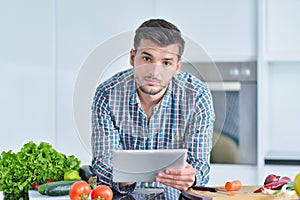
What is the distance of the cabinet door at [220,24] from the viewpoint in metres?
3.38

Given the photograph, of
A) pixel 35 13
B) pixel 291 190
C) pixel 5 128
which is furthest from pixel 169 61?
pixel 35 13

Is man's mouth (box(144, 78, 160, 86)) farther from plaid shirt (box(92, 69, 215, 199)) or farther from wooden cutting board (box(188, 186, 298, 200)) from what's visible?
wooden cutting board (box(188, 186, 298, 200))

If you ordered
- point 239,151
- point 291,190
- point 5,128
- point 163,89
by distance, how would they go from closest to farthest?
1. point 291,190
2. point 163,89
3. point 5,128
4. point 239,151

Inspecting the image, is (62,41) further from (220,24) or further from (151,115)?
(151,115)

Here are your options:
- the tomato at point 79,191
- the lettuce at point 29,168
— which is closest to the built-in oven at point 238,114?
the lettuce at point 29,168

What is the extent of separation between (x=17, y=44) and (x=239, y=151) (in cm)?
148

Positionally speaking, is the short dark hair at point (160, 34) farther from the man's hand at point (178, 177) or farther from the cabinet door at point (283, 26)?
the cabinet door at point (283, 26)

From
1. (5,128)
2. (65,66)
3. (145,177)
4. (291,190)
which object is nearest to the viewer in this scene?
(291,190)

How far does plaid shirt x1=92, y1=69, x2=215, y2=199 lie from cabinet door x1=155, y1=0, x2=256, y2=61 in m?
1.36

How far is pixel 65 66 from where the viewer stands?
12.1ft

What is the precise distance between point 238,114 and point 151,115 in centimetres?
147

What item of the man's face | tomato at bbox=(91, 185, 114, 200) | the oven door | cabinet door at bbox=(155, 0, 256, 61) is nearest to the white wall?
cabinet door at bbox=(155, 0, 256, 61)

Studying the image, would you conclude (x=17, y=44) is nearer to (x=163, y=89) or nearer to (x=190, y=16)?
(x=190, y=16)

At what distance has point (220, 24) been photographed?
11.3 feet
